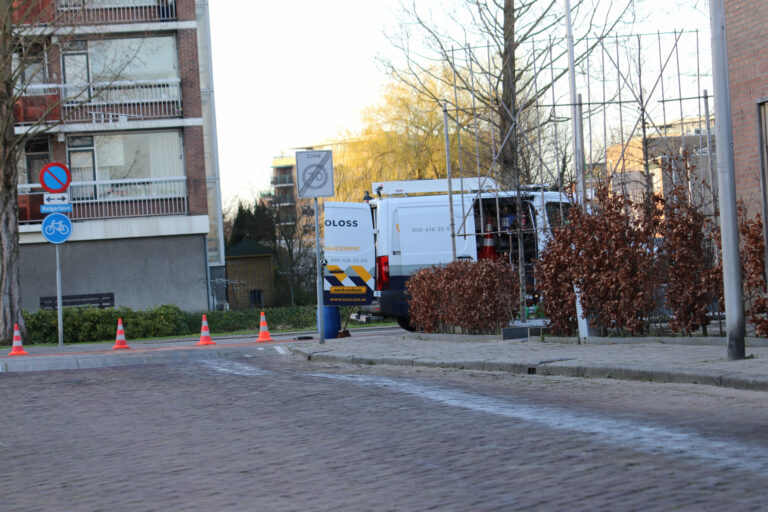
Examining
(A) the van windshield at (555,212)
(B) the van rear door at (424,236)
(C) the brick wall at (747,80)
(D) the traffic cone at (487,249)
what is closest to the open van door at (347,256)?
(B) the van rear door at (424,236)

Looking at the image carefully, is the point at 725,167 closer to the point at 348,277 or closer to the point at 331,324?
the point at 348,277

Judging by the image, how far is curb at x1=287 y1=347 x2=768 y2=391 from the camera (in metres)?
8.33

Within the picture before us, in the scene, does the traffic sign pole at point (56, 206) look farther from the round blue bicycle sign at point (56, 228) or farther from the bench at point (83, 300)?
the bench at point (83, 300)

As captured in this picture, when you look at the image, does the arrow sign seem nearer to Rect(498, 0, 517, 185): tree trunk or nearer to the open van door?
the open van door

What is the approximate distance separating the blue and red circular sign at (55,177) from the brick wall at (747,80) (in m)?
12.5

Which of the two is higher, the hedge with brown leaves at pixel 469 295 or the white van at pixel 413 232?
the white van at pixel 413 232

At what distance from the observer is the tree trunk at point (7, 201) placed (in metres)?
22.8

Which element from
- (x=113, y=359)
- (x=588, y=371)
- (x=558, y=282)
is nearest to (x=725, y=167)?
(x=588, y=371)

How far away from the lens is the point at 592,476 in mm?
5074

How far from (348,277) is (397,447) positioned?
1129 cm

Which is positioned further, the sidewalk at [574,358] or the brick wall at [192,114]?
the brick wall at [192,114]

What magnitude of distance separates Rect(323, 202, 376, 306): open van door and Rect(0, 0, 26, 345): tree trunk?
31.2 ft

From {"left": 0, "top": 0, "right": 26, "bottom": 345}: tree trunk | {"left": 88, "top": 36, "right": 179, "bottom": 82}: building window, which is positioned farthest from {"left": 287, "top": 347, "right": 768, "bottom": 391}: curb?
{"left": 88, "top": 36, "right": 179, "bottom": 82}: building window

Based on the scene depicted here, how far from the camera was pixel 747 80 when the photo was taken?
12.3m
